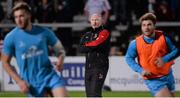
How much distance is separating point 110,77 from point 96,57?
6.50 m

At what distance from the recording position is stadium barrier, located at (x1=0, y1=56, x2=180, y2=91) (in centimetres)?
1819

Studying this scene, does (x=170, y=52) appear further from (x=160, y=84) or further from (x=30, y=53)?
(x=30, y=53)

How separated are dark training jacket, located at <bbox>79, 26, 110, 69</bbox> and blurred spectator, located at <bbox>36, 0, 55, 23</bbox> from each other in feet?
27.7

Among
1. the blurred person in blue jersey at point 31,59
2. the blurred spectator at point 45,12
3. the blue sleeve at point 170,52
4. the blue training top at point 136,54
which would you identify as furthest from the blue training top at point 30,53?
the blurred spectator at point 45,12

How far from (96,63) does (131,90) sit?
6.63 m

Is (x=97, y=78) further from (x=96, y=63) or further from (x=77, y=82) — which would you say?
(x=77, y=82)

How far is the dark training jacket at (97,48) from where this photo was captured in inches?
462

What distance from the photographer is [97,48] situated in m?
11.8

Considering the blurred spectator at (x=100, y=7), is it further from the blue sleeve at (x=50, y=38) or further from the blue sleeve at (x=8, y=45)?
the blue sleeve at (x=8, y=45)

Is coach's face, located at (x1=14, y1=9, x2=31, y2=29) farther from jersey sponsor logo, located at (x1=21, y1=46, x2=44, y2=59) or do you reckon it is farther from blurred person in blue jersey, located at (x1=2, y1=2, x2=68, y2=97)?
jersey sponsor logo, located at (x1=21, y1=46, x2=44, y2=59)

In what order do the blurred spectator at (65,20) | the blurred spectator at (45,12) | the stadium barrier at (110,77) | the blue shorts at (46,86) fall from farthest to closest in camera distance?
the blurred spectator at (45,12)
the blurred spectator at (65,20)
the stadium barrier at (110,77)
the blue shorts at (46,86)

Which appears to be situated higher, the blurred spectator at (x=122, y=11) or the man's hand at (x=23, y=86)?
the man's hand at (x=23, y=86)

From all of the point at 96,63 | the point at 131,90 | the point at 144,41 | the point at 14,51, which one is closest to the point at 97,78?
the point at 96,63

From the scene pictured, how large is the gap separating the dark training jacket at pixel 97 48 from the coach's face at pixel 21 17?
3.42 meters
